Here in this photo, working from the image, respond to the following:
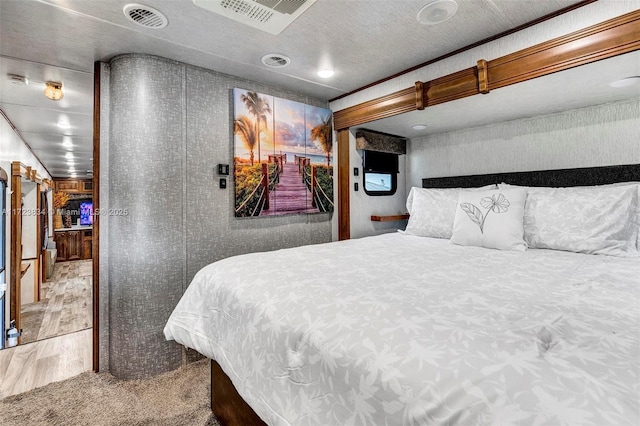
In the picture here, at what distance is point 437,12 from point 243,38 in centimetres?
120

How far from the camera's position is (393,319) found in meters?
0.87

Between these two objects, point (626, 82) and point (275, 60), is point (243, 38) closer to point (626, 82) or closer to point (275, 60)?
point (275, 60)

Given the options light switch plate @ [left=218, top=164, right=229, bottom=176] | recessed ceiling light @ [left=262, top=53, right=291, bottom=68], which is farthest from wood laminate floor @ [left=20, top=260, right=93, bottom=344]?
recessed ceiling light @ [left=262, top=53, right=291, bottom=68]

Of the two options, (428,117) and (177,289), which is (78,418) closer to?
(177,289)

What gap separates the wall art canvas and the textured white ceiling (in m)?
0.30

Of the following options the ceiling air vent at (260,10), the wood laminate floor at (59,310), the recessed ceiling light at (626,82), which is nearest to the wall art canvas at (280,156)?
the ceiling air vent at (260,10)

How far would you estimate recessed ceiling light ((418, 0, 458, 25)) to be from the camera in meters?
1.65

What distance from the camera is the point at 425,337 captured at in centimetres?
76

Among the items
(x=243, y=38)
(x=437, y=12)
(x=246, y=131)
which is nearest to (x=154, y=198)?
(x=246, y=131)

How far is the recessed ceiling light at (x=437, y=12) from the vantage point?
1649mm

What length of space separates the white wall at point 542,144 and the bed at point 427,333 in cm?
74

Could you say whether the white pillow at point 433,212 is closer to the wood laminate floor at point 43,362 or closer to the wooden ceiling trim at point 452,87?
the wooden ceiling trim at point 452,87

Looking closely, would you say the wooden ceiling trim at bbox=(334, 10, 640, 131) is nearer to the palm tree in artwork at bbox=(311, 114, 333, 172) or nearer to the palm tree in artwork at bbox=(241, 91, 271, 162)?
the palm tree in artwork at bbox=(311, 114, 333, 172)

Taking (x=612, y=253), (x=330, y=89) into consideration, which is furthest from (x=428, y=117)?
(x=612, y=253)
